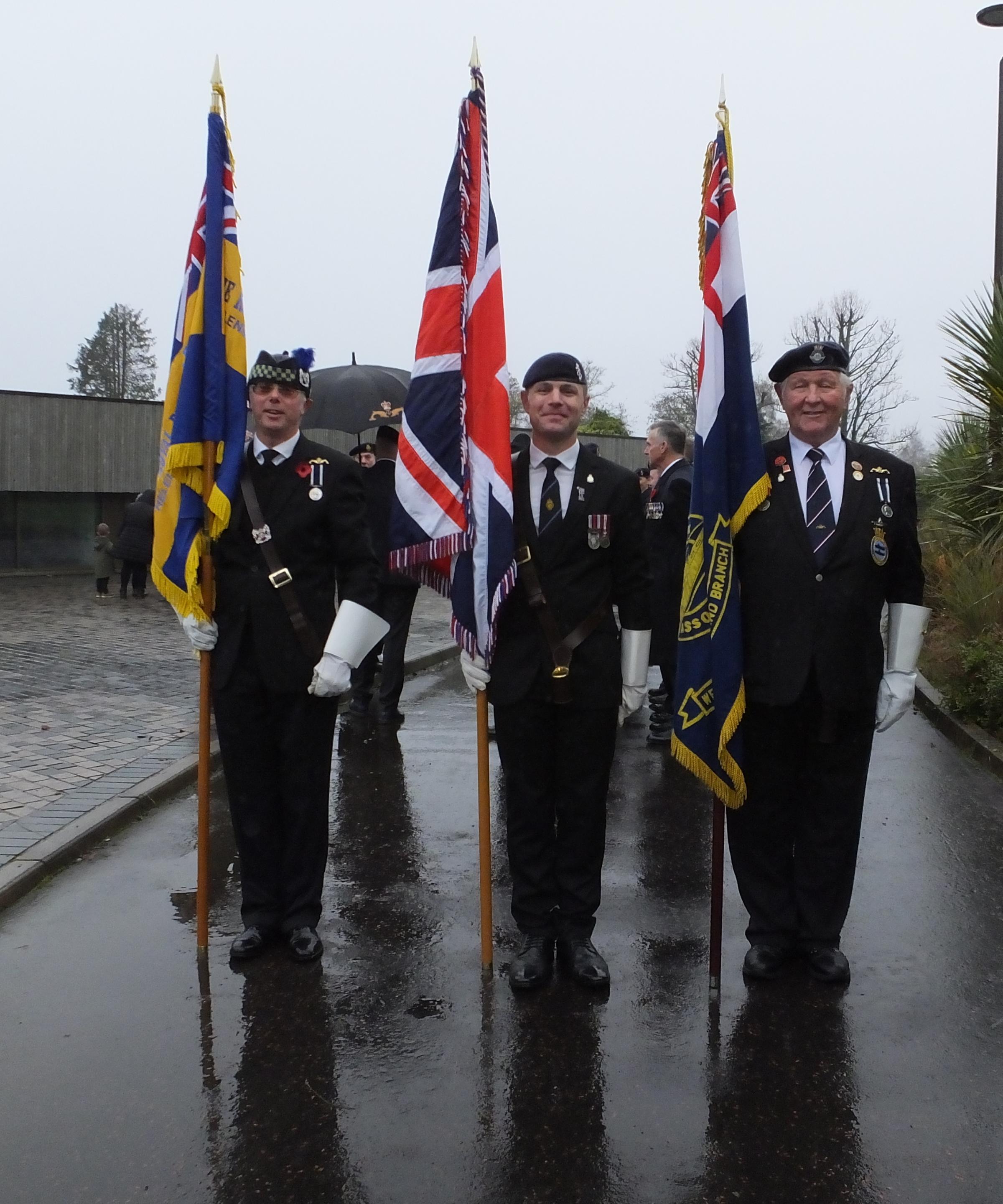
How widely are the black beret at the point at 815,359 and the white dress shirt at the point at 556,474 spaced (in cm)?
78

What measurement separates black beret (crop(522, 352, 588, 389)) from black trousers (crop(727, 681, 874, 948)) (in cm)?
135

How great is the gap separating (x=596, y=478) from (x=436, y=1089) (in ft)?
6.88

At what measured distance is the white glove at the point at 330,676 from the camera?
3941 millimetres

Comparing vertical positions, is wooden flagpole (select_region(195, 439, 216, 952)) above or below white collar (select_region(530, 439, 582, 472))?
below

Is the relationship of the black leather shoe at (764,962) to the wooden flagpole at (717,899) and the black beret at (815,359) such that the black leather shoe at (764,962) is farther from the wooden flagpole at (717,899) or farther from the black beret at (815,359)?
the black beret at (815,359)

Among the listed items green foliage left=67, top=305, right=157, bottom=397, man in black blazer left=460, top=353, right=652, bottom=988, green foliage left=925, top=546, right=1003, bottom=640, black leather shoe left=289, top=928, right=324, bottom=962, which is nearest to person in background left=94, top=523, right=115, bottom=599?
green foliage left=925, top=546, right=1003, bottom=640

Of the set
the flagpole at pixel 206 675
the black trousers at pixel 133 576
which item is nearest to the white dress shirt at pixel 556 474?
the flagpole at pixel 206 675

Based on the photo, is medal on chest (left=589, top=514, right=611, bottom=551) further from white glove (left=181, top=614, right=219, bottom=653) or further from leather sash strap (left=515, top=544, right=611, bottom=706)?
white glove (left=181, top=614, right=219, bottom=653)

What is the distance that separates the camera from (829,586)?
376 cm

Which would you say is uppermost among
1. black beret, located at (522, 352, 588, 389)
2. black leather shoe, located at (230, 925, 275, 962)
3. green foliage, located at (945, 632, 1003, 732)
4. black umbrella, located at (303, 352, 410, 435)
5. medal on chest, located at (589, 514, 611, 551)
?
black umbrella, located at (303, 352, 410, 435)

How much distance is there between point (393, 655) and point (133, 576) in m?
13.0

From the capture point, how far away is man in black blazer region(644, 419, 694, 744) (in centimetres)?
718

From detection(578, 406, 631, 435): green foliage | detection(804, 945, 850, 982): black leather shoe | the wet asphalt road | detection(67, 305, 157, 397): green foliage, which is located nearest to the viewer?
the wet asphalt road

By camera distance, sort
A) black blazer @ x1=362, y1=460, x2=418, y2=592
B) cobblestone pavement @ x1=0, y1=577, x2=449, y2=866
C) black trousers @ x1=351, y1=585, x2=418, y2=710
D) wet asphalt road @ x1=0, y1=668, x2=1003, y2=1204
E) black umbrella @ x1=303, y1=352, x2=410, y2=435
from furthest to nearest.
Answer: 1. black umbrella @ x1=303, y1=352, x2=410, y2=435
2. black trousers @ x1=351, y1=585, x2=418, y2=710
3. black blazer @ x1=362, y1=460, x2=418, y2=592
4. cobblestone pavement @ x1=0, y1=577, x2=449, y2=866
5. wet asphalt road @ x1=0, y1=668, x2=1003, y2=1204
